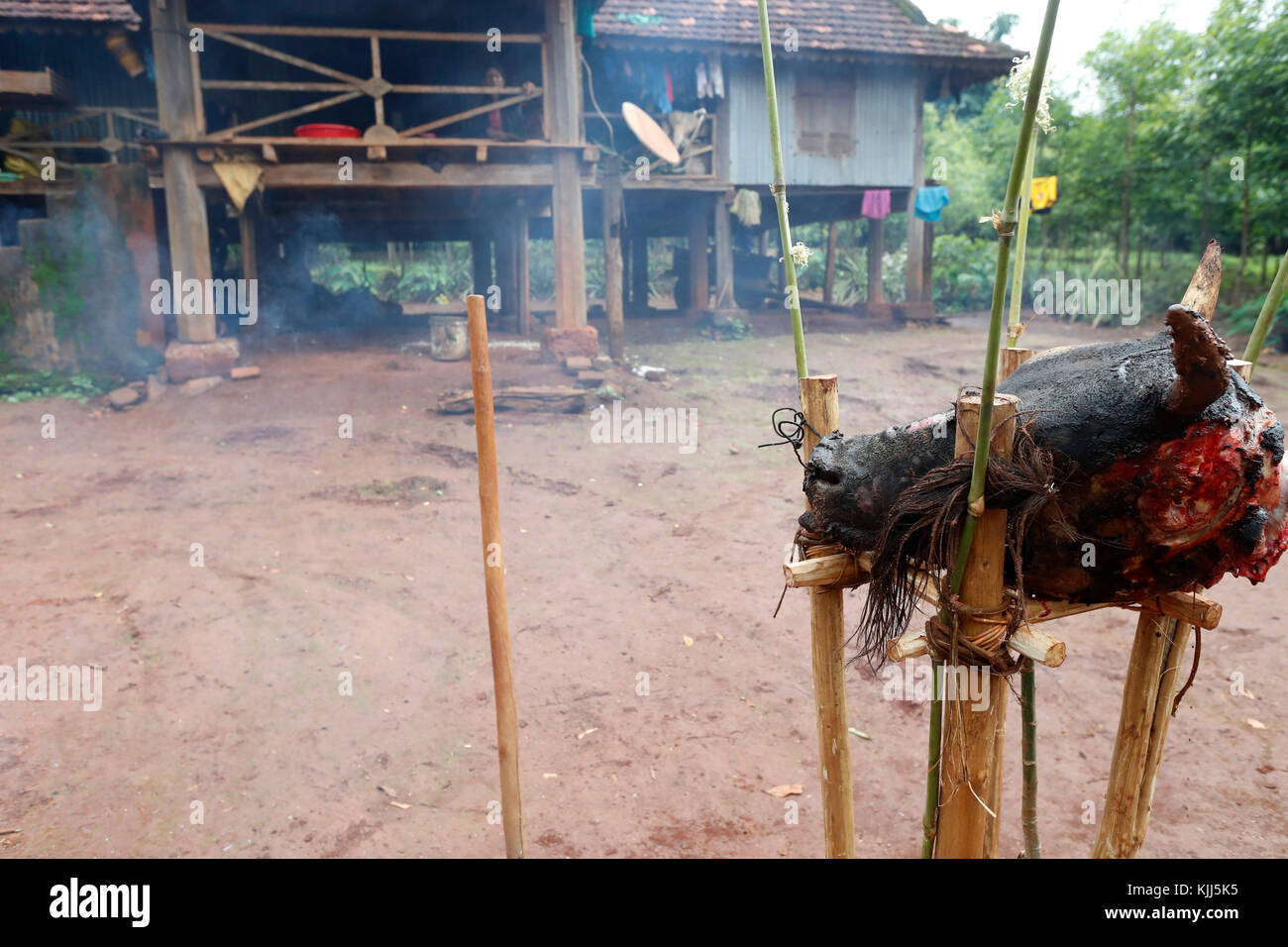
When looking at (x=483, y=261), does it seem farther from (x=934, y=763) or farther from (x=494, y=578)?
(x=934, y=763)

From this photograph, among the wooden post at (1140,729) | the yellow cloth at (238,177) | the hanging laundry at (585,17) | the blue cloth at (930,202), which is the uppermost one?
the hanging laundry at (585,17)

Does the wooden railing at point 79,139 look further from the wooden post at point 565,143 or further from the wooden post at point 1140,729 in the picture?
the wooden post at point 1140,729

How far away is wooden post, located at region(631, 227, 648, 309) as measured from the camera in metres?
20.1

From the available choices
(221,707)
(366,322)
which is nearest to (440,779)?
(221,707)

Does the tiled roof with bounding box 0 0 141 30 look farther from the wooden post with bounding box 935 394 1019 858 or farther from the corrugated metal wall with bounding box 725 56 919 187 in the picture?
the wooden post with bounding box 935 394 1019 858

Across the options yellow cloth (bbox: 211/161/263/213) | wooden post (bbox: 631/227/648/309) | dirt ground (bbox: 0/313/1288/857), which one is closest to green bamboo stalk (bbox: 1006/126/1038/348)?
dirt ground (bbox: 0/313/1288/857)

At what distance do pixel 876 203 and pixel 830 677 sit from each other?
15.4 metres

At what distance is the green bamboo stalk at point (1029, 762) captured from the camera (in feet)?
8.71

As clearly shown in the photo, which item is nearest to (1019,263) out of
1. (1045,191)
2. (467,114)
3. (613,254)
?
(467,114)

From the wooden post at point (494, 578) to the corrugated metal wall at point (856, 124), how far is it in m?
13.8

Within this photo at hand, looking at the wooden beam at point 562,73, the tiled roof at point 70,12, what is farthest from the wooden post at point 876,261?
the tiled roof at point 70,12

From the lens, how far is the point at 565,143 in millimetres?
10102

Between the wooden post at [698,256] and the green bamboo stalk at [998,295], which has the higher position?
the wooden post at [698,256]

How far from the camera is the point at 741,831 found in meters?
3.72
